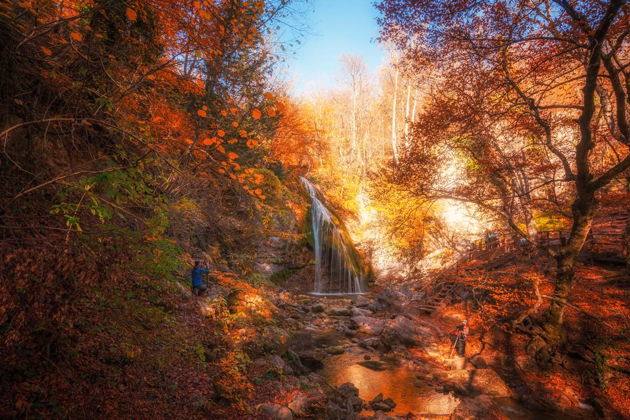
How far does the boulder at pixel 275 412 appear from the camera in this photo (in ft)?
17.2

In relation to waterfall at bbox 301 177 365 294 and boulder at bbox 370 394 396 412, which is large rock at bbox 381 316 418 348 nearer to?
boulder at bbox 370 394 396 412

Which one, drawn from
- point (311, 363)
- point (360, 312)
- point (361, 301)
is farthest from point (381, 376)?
point (361, 301)

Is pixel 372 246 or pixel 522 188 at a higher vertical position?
pixel 522 188

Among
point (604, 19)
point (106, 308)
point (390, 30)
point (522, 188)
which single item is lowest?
point (106, 308)

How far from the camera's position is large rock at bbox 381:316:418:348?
10703mm

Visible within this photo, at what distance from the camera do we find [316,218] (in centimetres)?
2047

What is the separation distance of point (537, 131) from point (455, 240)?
1239 cm

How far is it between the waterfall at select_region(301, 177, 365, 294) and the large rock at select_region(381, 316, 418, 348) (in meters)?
8.61

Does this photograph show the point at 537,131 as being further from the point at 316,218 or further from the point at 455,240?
the point at 316,218

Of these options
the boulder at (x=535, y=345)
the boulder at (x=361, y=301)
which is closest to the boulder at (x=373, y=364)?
the boulder at (x=535, y=345)

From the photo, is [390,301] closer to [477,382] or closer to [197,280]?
[477,382]

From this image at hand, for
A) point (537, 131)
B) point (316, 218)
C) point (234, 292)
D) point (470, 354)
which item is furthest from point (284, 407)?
point (316, 218)

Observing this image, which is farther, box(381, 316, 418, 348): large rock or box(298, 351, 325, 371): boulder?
box(381, 316, 418, 348): large rock

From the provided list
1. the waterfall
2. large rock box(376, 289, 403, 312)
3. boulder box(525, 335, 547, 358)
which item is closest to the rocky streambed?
large rock box(376, 289, 403, 312)
